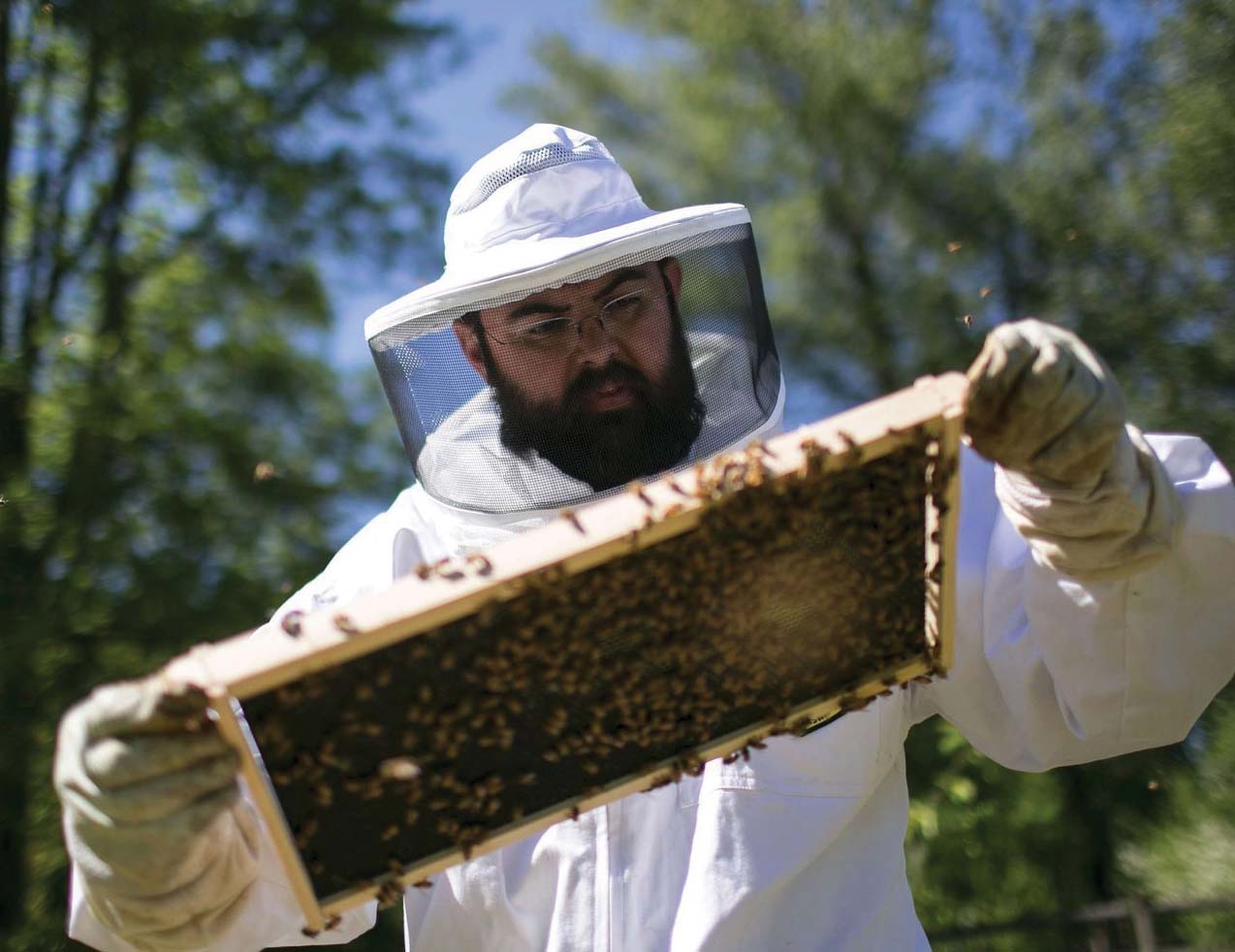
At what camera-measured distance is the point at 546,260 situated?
2873 mm

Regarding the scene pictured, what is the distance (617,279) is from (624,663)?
1166 mm

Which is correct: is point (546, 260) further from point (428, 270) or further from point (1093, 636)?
point (428, 270)

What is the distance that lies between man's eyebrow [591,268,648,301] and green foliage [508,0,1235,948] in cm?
470

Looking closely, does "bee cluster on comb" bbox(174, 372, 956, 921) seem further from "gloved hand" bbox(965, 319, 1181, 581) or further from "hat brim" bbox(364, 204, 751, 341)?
"hat brim" bbox(364, 204, 751, 341)

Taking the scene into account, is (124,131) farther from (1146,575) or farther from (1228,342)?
(1146,575)

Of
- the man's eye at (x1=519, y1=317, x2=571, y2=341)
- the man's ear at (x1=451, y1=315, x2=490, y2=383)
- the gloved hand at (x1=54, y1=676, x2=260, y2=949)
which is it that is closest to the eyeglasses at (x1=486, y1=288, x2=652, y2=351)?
the man's eye at (x1=519, y1=317, x2=571, y2=341)

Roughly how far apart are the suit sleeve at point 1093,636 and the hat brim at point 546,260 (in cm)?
86

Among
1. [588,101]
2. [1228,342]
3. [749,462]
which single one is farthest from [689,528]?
[588,101]

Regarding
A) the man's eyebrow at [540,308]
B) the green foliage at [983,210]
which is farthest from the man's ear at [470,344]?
the green foliage at [983,210]

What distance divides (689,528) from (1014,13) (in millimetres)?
9221

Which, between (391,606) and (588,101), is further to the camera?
(588,101)

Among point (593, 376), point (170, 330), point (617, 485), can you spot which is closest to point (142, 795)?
point (617, 485)

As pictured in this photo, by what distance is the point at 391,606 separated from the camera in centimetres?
199

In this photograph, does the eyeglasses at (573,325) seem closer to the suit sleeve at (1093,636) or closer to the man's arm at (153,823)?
the suit sleeve at (1093,636)
